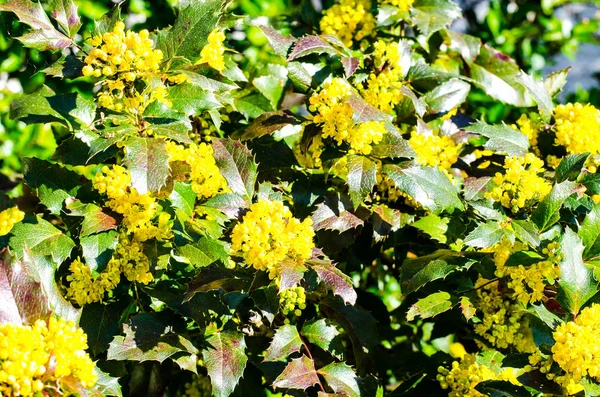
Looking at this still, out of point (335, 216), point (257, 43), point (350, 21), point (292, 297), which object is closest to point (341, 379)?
point (292, 297)

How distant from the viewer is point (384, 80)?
203cm

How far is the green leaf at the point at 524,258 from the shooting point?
1751 mm

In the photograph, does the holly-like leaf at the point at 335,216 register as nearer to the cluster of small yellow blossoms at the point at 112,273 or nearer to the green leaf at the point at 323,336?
the green leaf at the point at 323,336

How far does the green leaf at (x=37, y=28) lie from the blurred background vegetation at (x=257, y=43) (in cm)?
36

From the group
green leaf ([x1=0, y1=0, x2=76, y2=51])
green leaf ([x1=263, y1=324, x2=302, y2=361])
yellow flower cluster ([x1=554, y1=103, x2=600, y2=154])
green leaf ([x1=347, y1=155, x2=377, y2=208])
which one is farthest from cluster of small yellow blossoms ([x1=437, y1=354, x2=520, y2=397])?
green leaf ([x1=0, y1=0, x2=76, y2=51])

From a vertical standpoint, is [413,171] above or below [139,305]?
above

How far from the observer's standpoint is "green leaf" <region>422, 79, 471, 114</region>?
88.0 inches

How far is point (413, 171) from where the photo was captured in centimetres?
193

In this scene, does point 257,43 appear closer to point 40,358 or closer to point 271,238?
point 271,238

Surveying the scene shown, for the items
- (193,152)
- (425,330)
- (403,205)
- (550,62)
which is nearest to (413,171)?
(403,205)

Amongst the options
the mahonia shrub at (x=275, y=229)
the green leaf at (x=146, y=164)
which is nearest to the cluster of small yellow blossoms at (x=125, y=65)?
the mahonia shrub at (x=275, y=229)

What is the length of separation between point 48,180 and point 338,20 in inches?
41.4

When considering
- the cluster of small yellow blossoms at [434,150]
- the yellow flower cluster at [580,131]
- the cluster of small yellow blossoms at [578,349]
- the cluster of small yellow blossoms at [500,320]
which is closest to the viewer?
the cluster of small yellow blossoms at [578,349]

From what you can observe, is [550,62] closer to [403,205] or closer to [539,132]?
[539,132]
